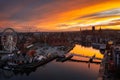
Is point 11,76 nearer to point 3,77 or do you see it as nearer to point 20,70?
point 3,77

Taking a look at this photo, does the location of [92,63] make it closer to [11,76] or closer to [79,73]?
[79,73]

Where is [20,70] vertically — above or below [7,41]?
below

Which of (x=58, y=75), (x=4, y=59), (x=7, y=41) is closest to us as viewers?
(x=58, y=75)

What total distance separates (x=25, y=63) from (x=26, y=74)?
18.1 feet

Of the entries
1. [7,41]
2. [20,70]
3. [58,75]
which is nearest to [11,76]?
[20,70]

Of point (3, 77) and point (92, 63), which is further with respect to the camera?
point (92, 63)

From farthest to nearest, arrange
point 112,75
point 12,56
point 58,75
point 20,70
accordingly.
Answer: point 12,56
point 20,70
point 58,75
point 112,75

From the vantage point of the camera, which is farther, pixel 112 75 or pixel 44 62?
pixel 44 62

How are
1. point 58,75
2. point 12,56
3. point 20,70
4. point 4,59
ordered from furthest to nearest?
point 12,56 → point 4,59 → point 20,70 → point 58,75

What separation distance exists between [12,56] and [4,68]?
847cm

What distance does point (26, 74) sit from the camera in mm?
30266

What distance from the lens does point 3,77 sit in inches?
1112

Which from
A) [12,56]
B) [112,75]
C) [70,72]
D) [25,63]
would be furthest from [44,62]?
[112,75]

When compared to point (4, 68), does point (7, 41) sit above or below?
above
